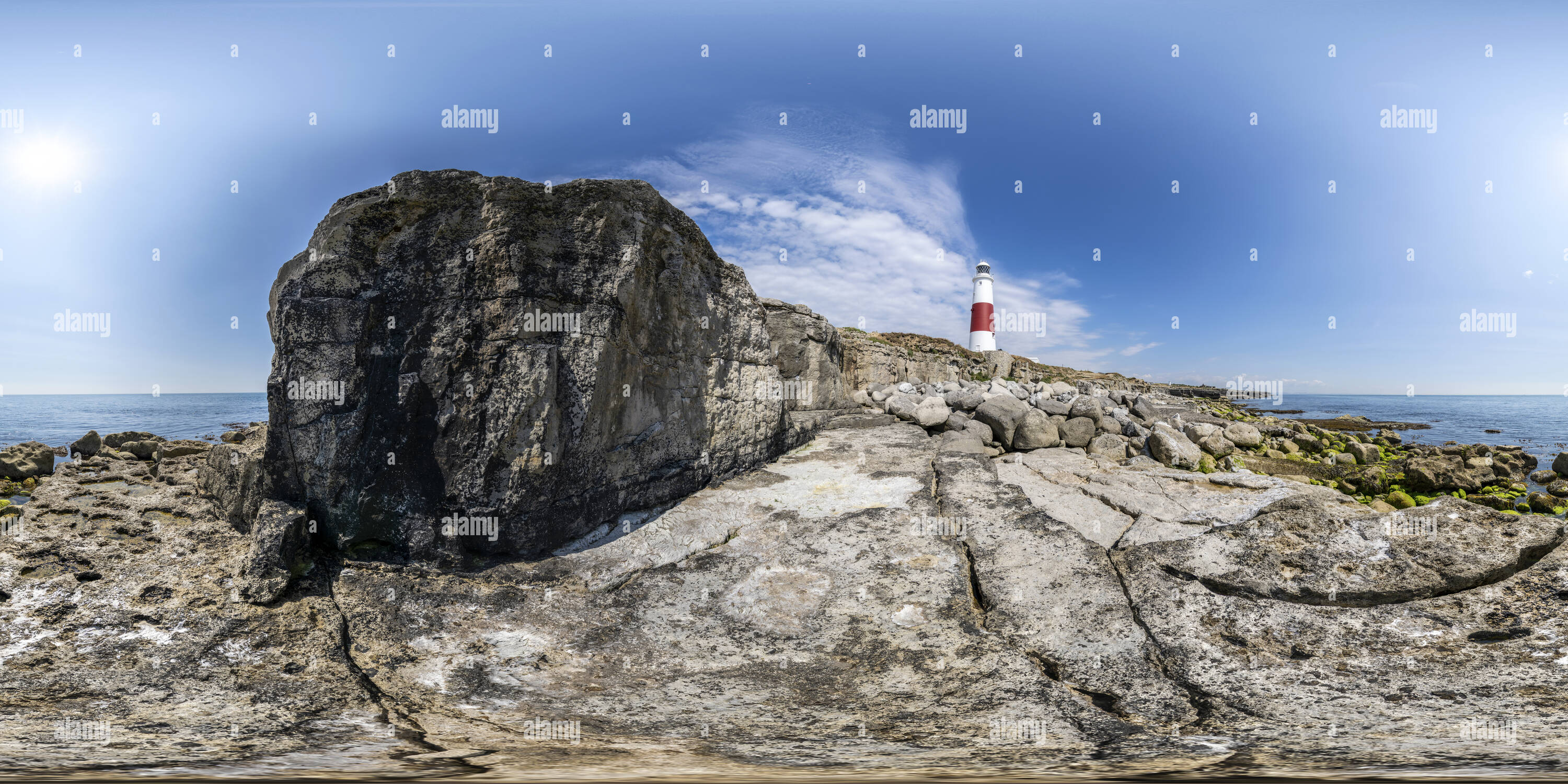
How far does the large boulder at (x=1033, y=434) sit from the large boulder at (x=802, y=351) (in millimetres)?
3489

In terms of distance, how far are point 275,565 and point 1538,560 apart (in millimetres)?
8332

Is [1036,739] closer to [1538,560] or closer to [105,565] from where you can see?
[1538,560]

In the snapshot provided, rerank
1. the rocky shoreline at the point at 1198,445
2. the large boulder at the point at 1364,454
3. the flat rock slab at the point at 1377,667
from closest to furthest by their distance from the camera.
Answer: the flat rock slab at the point at 1377,667
the rocky shoreline at the point at 1198,445
the large boulder at the point at 1364,454

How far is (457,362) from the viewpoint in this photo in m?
4.80

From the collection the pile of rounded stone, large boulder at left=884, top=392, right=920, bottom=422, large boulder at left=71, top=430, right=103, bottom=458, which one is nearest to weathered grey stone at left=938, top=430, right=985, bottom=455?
the pile of rounded stone

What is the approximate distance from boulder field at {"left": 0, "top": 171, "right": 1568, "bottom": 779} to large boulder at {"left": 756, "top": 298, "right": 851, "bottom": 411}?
421 cm

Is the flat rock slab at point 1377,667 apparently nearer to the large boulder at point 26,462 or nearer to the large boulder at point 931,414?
the large boulder at point 931,414

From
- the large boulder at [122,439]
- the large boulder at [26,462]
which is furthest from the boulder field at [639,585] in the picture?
the large boulder at [122,439]

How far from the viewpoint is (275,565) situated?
4219mm

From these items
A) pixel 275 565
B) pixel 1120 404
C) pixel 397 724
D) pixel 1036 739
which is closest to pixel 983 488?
pixel 1036 739

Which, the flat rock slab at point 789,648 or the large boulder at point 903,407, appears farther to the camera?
the large boulder at point 903,407

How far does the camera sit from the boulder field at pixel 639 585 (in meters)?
3.04

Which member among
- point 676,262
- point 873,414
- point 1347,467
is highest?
point 676,262

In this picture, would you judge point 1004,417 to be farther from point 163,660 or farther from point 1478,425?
point 1478,425
